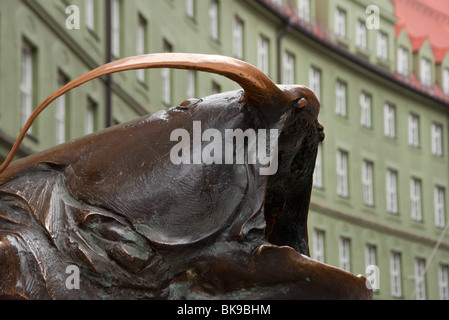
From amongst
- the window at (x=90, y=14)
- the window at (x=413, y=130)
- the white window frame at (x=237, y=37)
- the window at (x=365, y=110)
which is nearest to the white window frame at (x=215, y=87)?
the white window frame at (x=237, y=37)

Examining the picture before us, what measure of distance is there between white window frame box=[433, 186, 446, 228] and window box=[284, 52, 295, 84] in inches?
349

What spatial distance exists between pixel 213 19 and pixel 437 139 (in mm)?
13568

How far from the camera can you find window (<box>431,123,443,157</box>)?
40531 millimetres

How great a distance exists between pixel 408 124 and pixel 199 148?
3651 centimetres

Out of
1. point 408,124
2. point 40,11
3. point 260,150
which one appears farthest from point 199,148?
point 408,124

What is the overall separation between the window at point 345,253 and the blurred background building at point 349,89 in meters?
0.04

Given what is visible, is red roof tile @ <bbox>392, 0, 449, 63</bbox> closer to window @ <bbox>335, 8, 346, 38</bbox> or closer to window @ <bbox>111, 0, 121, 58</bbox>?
window @ <bbox>335, 8, 346, 38</bbox>

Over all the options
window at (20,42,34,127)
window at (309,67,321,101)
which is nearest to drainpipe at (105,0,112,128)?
window at (20,42,34,127)

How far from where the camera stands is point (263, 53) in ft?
107

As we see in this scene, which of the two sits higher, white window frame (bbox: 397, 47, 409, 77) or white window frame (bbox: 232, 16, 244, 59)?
white window frame (bbox: 397, 47, 409, 77)

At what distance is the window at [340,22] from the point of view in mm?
36938

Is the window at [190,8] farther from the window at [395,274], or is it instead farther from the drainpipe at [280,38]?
the window at [395,274]

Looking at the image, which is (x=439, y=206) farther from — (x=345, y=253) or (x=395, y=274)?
(x=345, y=253)
